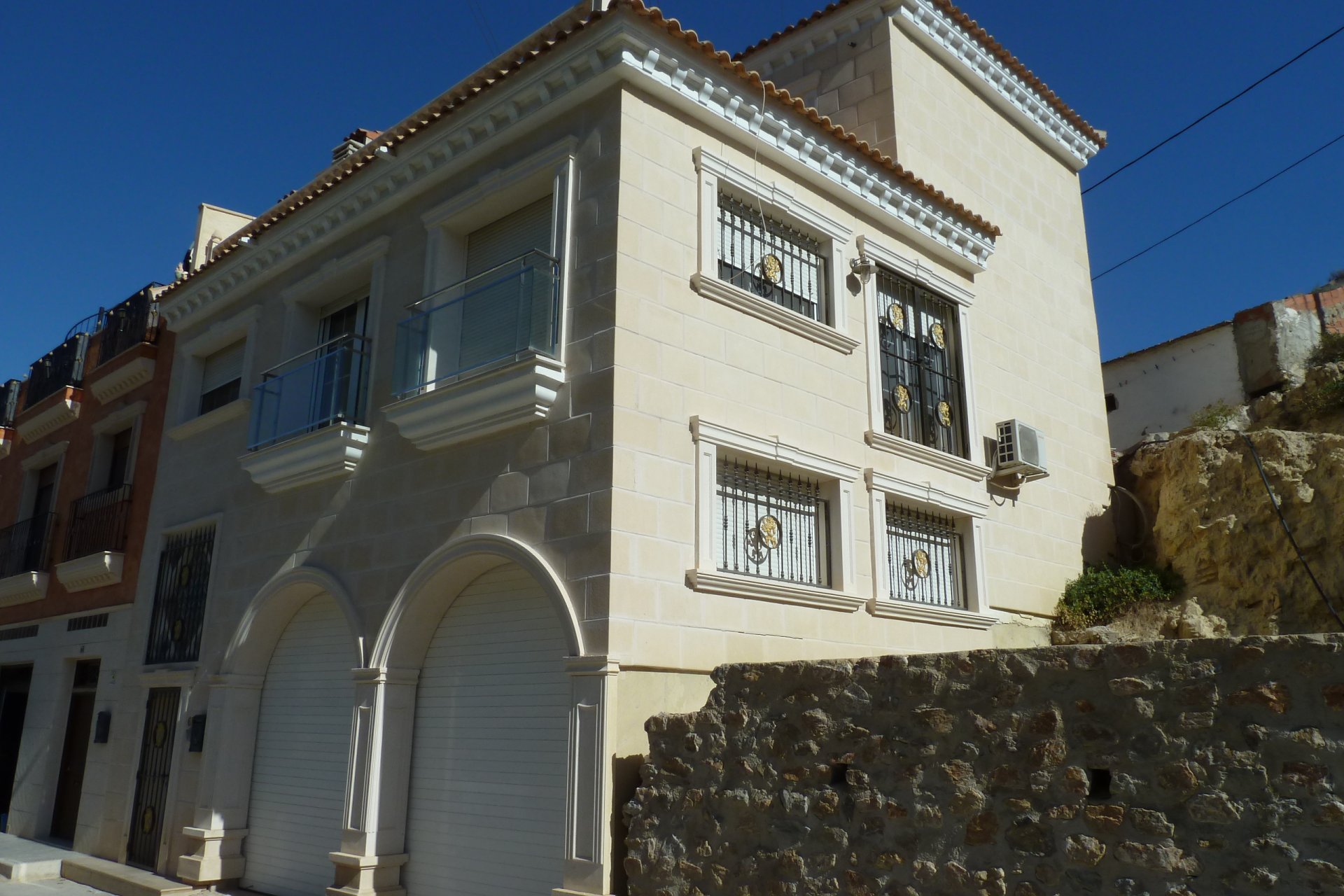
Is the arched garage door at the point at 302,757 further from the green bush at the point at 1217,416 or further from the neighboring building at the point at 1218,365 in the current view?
the neighboring building at the point at 1218,365

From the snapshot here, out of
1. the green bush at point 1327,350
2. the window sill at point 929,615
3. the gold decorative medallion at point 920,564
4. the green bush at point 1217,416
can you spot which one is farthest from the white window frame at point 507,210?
the green bush at point 1327,350

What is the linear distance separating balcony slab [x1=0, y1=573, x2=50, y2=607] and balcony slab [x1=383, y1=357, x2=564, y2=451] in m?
9.86

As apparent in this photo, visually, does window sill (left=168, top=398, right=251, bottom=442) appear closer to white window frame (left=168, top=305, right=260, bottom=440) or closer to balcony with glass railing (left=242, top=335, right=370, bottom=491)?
white window frame (left=168, top=305, right=260, bottom=440)

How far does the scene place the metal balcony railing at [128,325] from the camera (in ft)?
50.4

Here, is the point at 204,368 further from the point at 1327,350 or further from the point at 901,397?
the point at 1327,350

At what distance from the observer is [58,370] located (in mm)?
18172

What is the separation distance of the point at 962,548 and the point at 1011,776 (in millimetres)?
6096

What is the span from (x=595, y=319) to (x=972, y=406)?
5.31 m

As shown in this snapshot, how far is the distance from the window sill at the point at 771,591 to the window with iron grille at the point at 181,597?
700 centimetres

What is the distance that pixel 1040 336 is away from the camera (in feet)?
44.5

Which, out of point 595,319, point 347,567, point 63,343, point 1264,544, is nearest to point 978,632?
point 1264,544

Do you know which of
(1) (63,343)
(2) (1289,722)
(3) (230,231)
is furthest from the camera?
(1) (63,343)

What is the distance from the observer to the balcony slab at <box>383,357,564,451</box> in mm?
8352

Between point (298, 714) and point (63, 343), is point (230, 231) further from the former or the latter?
point (298, 714)
